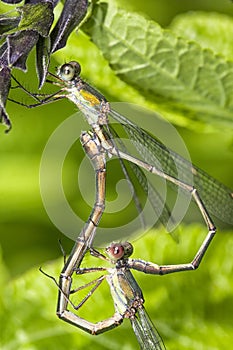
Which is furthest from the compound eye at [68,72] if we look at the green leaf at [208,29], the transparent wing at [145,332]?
the green leaf at [208,29]

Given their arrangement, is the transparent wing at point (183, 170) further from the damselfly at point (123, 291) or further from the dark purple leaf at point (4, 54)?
the dark purple leaf at point (4, 54)

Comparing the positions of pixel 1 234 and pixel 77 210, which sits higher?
pixel 77 210

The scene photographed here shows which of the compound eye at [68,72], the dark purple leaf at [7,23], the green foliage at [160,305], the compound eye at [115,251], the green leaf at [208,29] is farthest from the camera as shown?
the green leaf at [208,29]

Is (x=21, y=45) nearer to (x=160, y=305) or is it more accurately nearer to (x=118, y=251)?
(x=118, y=251)

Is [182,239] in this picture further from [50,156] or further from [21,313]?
[50,156]

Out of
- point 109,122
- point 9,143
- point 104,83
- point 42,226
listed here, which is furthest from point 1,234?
point 109,122

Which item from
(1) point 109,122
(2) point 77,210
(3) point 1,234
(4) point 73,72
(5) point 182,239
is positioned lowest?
(3) point 1,234

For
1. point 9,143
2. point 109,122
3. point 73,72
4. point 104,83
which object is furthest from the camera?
point 9,143
